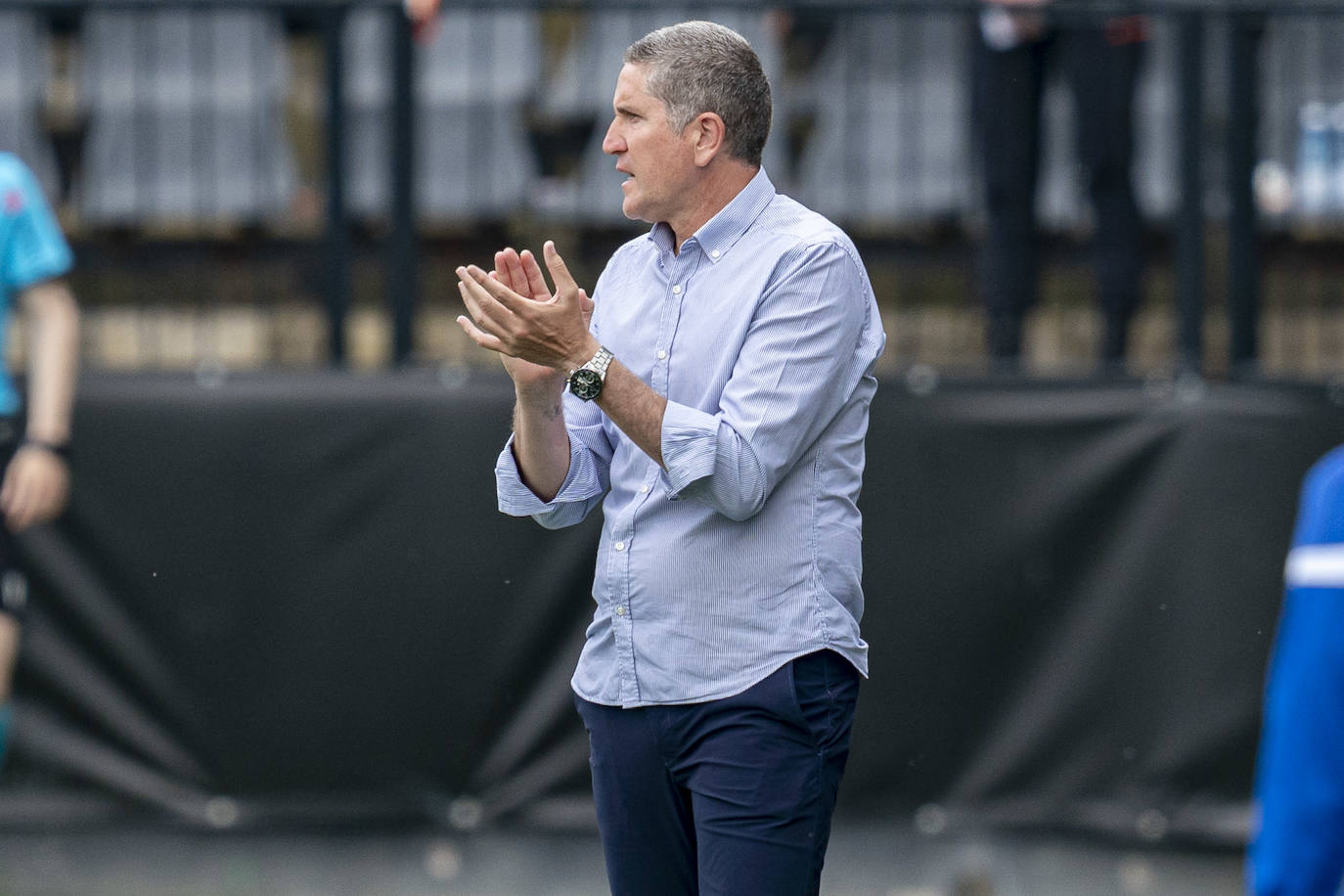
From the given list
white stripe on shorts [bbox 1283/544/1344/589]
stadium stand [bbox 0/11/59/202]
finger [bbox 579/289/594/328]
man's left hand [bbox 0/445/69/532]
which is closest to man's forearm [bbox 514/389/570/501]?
finger [bbox 579/289/594/328]

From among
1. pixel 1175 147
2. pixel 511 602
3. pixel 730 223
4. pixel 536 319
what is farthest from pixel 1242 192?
pixel 536 319

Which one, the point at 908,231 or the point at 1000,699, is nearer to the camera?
the point at 1000,699

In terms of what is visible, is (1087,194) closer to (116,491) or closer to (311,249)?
(311,249)

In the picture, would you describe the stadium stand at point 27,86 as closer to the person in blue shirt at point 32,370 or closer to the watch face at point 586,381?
the person in blue shirt at point 32,370

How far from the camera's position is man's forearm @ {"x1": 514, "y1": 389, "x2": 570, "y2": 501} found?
3.42m

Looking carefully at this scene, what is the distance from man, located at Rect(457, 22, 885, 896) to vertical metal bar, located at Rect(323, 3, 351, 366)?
3133mm

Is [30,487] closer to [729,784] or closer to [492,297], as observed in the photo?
[492,297]

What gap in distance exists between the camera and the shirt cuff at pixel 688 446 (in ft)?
10.4

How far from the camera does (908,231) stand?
7180 millimetres

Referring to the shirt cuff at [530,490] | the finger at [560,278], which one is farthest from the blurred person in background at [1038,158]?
the finger at [560,278]

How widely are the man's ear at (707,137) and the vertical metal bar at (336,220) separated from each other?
10.8 feet

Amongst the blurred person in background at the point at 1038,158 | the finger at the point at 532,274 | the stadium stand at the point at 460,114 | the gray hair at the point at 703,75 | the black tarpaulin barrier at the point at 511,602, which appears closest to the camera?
the finger at the point at 532,274

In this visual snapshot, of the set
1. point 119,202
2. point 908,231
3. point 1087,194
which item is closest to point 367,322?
point 119,202

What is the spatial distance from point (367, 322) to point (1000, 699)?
280cm
